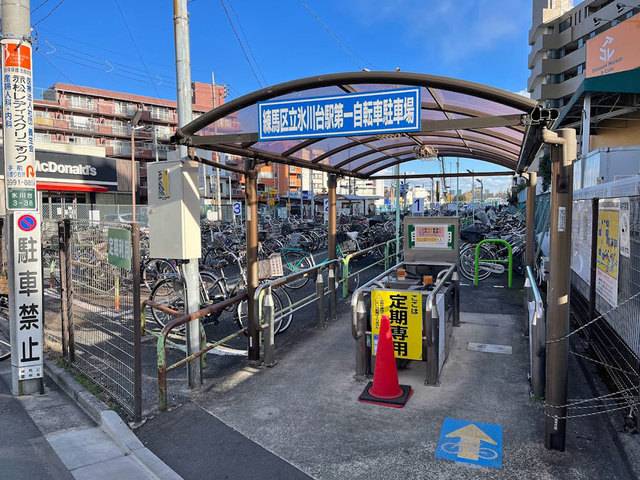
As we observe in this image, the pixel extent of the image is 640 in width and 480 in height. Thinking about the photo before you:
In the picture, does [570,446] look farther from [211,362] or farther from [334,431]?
[211,362]

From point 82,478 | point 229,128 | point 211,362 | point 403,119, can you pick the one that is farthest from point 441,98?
point 82,478

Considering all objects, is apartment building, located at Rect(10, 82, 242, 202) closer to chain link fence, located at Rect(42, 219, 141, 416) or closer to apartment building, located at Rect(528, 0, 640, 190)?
apartment building, located at Rect(528, 0, 640, 190)

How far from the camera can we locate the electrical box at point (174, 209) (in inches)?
174

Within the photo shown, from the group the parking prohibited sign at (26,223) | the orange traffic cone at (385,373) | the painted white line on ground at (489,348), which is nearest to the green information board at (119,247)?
the parking prohibited sign at (26,223)

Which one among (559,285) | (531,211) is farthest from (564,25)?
(559,285)

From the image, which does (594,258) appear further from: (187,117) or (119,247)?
(119,247)

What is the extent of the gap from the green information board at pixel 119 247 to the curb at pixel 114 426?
1.35m

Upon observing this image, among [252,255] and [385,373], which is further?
[252,255]

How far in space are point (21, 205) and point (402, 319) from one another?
4219 millimetres

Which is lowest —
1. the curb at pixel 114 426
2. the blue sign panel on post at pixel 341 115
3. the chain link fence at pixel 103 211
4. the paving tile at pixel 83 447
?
the paving tile at pixel 83 447

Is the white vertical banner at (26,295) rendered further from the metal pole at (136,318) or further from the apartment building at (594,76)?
the apartment building at (594,76)

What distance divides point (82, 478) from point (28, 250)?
8.63 feet

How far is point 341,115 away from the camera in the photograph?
3.93 m

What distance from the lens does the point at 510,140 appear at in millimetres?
5652
